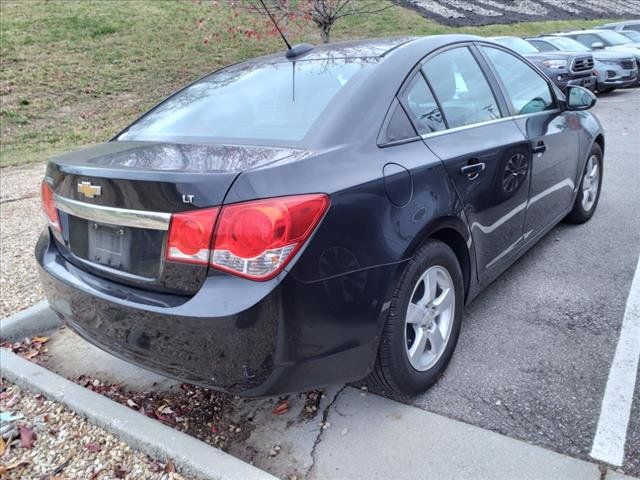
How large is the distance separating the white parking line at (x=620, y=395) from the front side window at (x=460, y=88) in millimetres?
1435

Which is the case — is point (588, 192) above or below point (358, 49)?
below

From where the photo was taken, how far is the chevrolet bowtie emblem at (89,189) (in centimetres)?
224

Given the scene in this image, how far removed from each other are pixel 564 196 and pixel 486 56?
1321 millimetres

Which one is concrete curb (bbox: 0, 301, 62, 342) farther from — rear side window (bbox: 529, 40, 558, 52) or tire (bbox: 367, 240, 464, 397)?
rear side window (bbox: 529, 40, 558, 52)

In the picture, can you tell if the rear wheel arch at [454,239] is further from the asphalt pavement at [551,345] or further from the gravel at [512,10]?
the gravel at [512,10]

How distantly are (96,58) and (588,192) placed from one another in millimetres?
14939

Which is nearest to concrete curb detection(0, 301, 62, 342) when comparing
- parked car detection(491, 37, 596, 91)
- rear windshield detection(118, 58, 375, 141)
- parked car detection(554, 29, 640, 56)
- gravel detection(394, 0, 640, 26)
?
rear windshield detection(118, 58, 375, 141)

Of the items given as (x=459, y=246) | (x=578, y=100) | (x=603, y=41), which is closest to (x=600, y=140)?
(x=578, y=100)

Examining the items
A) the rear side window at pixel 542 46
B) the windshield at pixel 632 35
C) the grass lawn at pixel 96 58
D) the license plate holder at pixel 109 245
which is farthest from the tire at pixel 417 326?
the windshield at pixel 632 35

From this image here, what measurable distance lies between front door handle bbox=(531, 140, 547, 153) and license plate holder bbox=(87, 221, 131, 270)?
8.10 feet

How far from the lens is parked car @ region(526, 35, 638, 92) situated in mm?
12945

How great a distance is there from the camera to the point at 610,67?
513 inches

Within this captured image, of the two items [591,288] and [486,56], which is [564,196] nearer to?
[591,288]

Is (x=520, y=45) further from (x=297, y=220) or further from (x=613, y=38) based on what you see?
(x=297, y=220)
